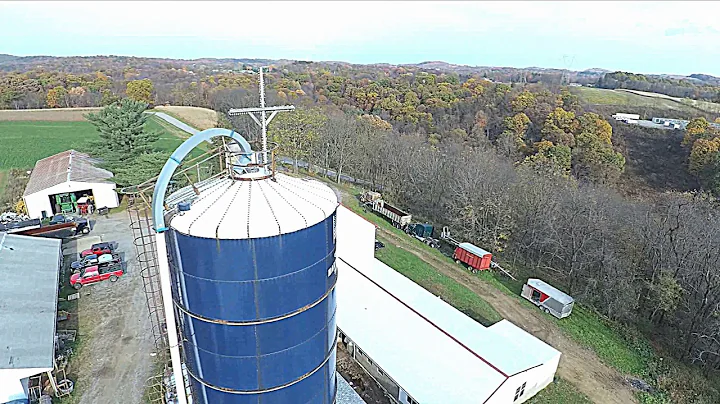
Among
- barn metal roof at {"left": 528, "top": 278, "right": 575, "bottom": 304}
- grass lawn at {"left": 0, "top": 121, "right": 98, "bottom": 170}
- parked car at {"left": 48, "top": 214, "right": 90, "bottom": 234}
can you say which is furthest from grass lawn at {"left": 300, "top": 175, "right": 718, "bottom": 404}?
grass lawn at {"left": 0, "top": 121, "right": 98, "bottom": 170}

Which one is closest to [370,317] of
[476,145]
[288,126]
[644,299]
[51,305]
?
[51,305]

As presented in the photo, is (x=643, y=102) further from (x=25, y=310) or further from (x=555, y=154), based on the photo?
(x=25, y=310)

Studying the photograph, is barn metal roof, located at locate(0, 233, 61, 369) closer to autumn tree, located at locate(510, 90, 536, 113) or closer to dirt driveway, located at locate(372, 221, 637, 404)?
dirt driveway, located at locate(372, 221, 637, 404)

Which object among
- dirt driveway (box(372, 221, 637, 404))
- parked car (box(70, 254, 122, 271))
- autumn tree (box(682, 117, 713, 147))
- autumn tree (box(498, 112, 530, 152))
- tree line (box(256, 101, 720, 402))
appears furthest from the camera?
autumn tree (box(498, 112, 530, 152))

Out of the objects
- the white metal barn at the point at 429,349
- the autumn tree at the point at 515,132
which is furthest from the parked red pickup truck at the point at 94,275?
the autumn tree at the point at 515,132

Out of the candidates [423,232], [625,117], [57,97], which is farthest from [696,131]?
[57,97]

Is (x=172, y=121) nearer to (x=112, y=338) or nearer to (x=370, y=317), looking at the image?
(x=112, y=338)
